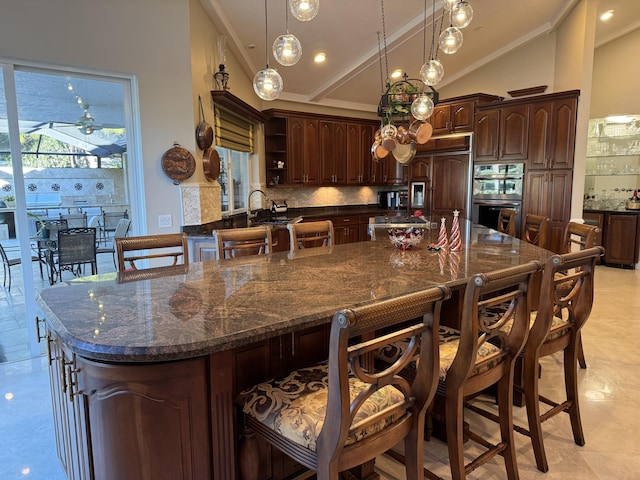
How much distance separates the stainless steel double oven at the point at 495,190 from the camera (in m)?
6.15

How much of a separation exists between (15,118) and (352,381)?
332 centimetres

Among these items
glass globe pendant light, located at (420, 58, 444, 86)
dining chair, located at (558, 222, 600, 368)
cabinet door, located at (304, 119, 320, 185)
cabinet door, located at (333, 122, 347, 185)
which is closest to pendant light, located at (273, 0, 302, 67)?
glass globe pendant light, located at (420, 58, 444, 86)

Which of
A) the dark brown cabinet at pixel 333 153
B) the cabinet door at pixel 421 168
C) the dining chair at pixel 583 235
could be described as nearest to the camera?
the dining chair at pixel 583 235

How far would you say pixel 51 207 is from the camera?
3.45 meters

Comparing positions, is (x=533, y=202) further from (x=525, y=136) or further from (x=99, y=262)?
(x=99, y=262)

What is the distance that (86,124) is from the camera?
3.53m

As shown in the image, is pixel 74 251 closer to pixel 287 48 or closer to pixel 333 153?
pixel 287 48

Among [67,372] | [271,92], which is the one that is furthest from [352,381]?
[271,92]

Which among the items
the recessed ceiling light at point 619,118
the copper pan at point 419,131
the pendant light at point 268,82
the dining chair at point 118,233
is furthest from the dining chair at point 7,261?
the recessed ceiling light at point 619,118

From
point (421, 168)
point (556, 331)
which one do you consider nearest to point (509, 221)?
point (556, 331)

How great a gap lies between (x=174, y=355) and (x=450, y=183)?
6.42m

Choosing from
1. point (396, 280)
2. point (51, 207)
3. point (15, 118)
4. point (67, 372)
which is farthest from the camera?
point (51, 207)

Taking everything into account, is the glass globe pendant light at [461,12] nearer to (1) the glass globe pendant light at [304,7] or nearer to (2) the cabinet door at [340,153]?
(1) the glass globe pendant light at [304,7]

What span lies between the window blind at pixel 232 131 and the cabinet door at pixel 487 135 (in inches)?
139
